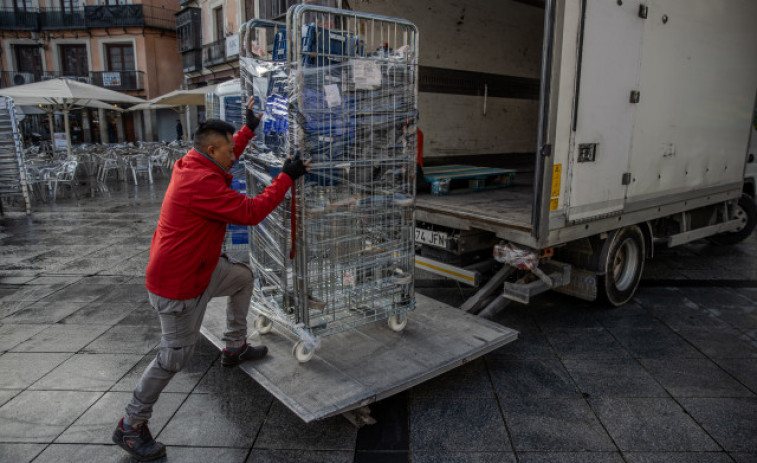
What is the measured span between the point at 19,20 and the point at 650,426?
44.2 meters

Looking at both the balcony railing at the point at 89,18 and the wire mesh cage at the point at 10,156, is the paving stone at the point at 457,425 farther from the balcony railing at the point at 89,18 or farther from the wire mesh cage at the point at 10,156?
the balcony railing at the point at 89,18

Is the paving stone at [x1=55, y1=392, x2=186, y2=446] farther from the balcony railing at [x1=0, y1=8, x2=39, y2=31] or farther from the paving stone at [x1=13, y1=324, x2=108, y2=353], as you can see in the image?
the balcony railing at [x1=0, y1=8, x2=39, y2=31]

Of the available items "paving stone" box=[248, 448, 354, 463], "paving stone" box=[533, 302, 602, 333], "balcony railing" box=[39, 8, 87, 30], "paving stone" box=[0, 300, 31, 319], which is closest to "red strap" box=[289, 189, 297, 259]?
"paving stone" box=[248, 448, 354, 463]

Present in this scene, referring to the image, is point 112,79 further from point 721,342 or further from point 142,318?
point 721,342

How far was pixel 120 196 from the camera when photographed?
13.1 metres

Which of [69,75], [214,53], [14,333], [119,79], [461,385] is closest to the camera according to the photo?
[461,385]

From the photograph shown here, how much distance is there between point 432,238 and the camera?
482cm

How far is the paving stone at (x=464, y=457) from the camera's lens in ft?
9.30

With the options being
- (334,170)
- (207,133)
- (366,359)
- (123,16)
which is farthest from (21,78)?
(366,359)

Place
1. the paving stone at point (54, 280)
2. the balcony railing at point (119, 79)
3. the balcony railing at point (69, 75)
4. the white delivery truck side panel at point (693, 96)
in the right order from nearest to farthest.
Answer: the white delivery truck side panel at point (693, 96), the paving stone at point (54, 280), the balcony railing at point (69, 75), the balcony railing at point (119, 79)

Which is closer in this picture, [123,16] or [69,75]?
[123,16]

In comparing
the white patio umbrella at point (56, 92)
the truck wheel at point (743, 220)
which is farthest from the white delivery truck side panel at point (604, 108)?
the white patio umbrella at point (56, 92)

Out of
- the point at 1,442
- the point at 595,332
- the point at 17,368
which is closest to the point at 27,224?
the point at 17,368

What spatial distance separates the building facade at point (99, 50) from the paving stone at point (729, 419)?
36920 millimetres
